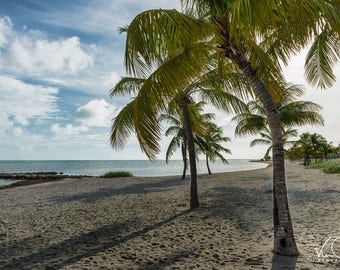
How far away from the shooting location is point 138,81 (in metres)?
11.1

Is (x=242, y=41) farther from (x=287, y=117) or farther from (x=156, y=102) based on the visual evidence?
(x=287, y=117)

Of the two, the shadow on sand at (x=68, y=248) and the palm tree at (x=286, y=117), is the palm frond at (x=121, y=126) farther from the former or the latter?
the palm tree at (x=286, y=117)

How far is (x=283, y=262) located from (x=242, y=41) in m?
4.24

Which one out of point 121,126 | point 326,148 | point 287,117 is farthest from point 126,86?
point 326,148

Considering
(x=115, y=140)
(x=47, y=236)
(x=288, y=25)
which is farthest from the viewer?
(x=115, y=140)

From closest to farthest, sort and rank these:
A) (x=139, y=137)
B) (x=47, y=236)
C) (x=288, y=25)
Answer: (x=288, y=25)
(x=139, y=137)
(x=47, y=236)

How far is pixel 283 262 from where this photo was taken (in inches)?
200

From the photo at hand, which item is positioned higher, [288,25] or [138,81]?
[138,81]

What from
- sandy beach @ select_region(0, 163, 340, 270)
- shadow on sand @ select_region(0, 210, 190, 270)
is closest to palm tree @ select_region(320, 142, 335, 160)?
sandy beach @ select_region(0, 163, 340, 270)

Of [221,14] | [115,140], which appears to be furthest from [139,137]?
[115,140]

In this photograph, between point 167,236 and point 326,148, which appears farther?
point 326,148

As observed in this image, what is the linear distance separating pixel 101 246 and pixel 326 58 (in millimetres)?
7054

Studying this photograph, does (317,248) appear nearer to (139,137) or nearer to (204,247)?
(204,247)

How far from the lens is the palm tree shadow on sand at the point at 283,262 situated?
4848 mm
